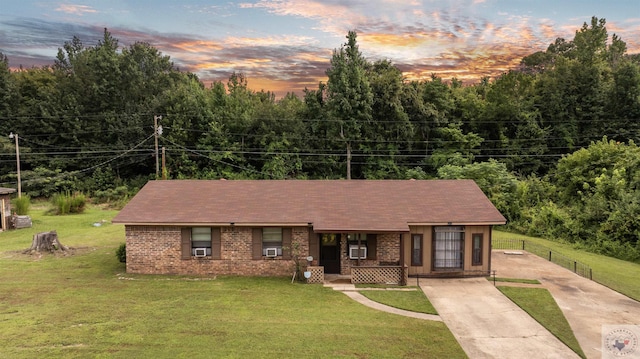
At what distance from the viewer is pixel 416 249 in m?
17.7

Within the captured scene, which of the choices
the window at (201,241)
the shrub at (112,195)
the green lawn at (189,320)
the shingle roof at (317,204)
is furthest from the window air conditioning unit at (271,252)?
the shrub at (112,195)

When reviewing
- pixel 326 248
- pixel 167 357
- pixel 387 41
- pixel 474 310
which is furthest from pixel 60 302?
pixel 387 41

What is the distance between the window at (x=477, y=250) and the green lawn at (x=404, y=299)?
11.7 ft

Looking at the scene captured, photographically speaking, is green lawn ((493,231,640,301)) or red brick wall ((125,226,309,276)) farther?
red brick wall ((125,226,309,276))

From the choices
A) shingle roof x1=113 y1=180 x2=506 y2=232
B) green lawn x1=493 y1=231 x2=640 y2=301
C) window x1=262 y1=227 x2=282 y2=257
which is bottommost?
green lawn x1=493 y1=231 x2=640 y2=301

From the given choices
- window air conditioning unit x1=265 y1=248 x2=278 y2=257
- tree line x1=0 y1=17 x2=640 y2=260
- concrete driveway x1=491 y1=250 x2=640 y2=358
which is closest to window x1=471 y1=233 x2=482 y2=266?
concrete driveway x1=491 y1=250 x2=640 y2=358

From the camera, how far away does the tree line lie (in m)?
44.2

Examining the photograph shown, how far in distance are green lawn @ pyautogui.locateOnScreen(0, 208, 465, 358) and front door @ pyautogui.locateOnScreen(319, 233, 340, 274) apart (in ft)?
6.23

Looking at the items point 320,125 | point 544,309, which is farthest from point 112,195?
point 544,309

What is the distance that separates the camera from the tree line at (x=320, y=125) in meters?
44.2

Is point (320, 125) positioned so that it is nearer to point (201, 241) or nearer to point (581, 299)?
point (201, 241)

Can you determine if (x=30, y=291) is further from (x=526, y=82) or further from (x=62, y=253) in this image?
(x=526, y=82)

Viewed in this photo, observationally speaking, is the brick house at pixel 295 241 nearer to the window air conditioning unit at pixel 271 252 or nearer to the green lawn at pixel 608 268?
the window air conditioning unit at pixel 271 252

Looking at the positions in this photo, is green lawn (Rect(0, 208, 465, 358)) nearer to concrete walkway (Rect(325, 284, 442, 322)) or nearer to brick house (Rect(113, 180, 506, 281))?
concrete walkway (Rect(325, 284, 442, 322))
